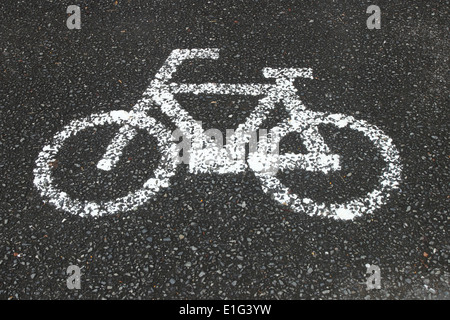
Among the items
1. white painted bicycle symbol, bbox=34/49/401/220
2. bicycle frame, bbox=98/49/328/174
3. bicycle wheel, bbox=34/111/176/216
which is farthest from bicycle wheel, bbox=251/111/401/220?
bicycle wheel, bbox=34/111/176/216

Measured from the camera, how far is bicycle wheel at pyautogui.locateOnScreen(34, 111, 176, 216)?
2.89 metres

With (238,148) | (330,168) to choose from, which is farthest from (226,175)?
(330,168)

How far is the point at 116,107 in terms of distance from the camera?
11.6 ft

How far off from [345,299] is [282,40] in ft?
8.55

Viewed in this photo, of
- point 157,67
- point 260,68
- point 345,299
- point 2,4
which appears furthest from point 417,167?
point 2,4

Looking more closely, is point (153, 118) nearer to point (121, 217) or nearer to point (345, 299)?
point (121, 217)

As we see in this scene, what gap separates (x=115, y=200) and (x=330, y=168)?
1.60 m

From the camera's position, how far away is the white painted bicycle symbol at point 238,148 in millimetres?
2891

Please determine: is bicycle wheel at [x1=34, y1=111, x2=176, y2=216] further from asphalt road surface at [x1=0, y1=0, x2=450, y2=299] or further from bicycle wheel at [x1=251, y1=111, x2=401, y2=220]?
bicycle wheel at [x1=251, y1=111, x2=401, y2=220]

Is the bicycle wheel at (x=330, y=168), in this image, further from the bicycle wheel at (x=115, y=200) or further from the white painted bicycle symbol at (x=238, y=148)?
the bicycle wheel at (x=115, y=200)

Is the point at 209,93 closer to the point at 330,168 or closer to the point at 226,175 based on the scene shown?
the point at 226,175

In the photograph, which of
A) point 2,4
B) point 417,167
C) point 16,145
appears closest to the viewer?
point 417,167

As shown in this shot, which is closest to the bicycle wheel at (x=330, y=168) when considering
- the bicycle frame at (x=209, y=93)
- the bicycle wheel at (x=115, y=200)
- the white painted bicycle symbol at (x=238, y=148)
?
the white painted bicycle symbol at (x=238, y=148)

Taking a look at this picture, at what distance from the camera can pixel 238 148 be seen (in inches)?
127
